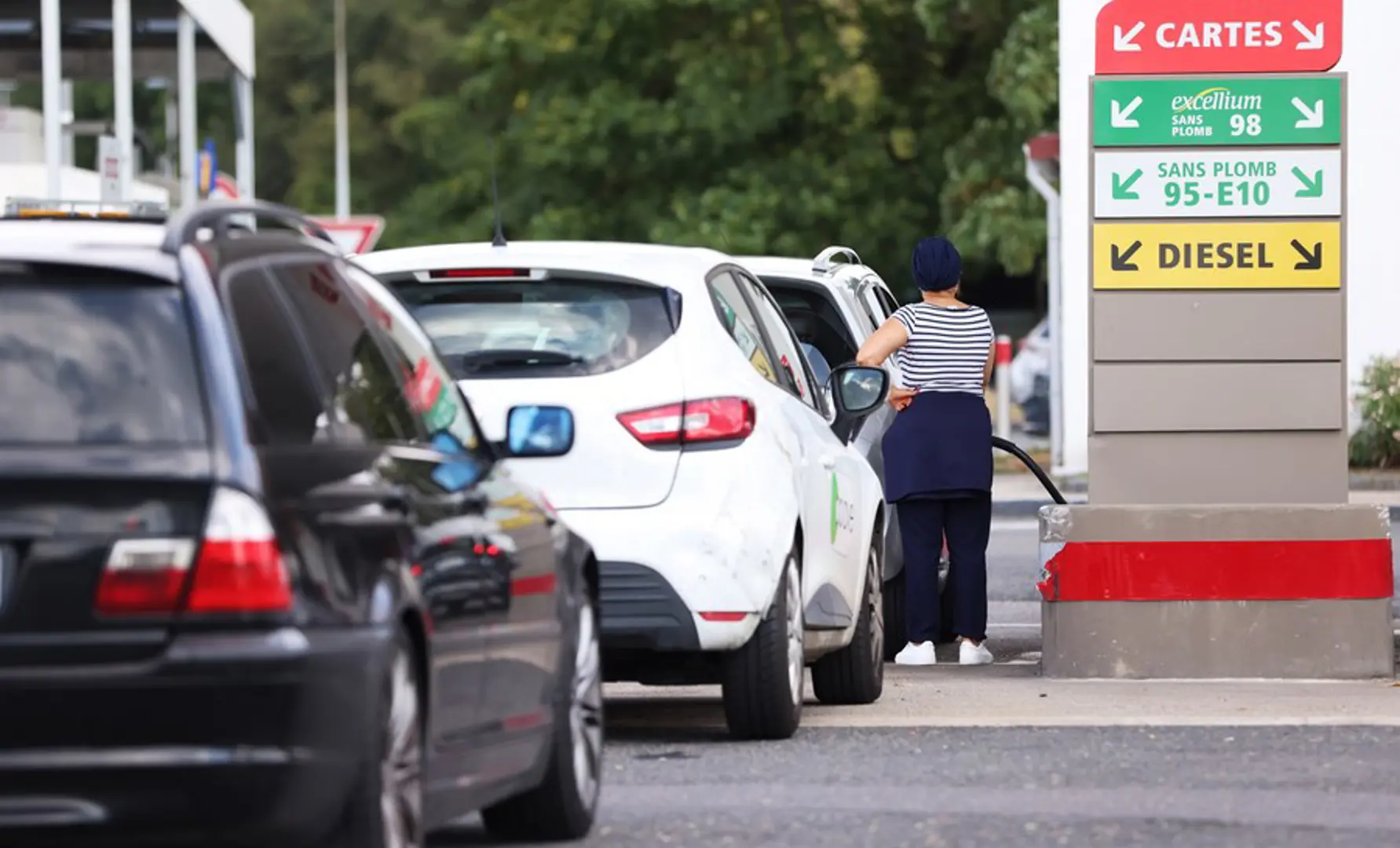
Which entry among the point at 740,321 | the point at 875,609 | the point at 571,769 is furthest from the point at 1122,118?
the point at 571,769

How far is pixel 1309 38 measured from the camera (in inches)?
462

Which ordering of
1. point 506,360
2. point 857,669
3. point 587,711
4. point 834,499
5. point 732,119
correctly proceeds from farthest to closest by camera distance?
point 732,119 → point 857,669 → point 834,499 → point 506,360 → point 587,711

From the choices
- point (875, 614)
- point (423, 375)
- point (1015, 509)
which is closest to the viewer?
point (423, 375)

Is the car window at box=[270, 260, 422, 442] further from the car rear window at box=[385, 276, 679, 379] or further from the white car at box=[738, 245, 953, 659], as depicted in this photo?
the white car at box=[738, 245, 953, 659]

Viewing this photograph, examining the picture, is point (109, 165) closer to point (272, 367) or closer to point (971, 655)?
point (971, 655)

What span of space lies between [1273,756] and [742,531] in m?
1.61

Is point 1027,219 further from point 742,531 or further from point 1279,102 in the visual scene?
point 742,531

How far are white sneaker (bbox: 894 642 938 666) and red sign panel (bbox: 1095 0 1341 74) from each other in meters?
2.43

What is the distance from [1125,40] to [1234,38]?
1.30ft

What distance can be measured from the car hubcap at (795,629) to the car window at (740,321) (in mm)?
630

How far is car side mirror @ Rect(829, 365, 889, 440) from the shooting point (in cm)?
1099

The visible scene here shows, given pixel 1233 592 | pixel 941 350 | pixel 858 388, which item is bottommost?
pixel 1233 592

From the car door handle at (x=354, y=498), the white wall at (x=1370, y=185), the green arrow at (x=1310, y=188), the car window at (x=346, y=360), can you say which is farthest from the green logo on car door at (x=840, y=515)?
the white wall at (x=1370, y=185)

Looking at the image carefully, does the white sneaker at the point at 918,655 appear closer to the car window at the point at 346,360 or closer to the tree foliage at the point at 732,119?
the car window at the point at 346,360
